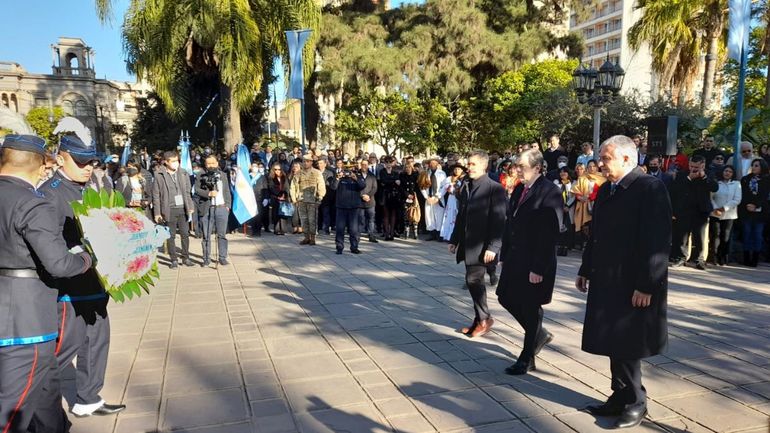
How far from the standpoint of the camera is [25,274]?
278 cm

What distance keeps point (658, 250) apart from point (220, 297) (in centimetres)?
558

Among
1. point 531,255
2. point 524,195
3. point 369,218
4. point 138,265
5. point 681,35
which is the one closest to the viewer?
point 138,265

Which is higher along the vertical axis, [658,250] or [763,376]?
[658,250]

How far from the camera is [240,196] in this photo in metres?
11.0

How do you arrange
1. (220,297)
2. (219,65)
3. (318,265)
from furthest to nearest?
(219,65)
(318,265)
(220,297)

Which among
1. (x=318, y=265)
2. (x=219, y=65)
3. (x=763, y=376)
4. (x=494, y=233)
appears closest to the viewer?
(x=763, y=376)

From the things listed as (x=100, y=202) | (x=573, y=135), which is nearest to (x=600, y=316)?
(x=100, y=202)

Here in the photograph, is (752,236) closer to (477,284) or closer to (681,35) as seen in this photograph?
(477,284)

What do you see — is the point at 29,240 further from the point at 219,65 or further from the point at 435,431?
the point at 219,65

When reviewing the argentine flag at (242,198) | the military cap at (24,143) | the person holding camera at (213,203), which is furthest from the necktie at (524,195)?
the argentine flag at (242,198)

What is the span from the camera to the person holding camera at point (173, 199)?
29.7ft

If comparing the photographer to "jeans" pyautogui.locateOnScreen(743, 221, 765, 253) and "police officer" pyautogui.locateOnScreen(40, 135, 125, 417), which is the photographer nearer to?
"police officer" pyautogui.locateOnScreen(40, 135, 125, 417)

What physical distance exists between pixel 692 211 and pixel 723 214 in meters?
0.56

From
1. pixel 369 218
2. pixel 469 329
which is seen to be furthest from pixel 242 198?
pixel 469 329
